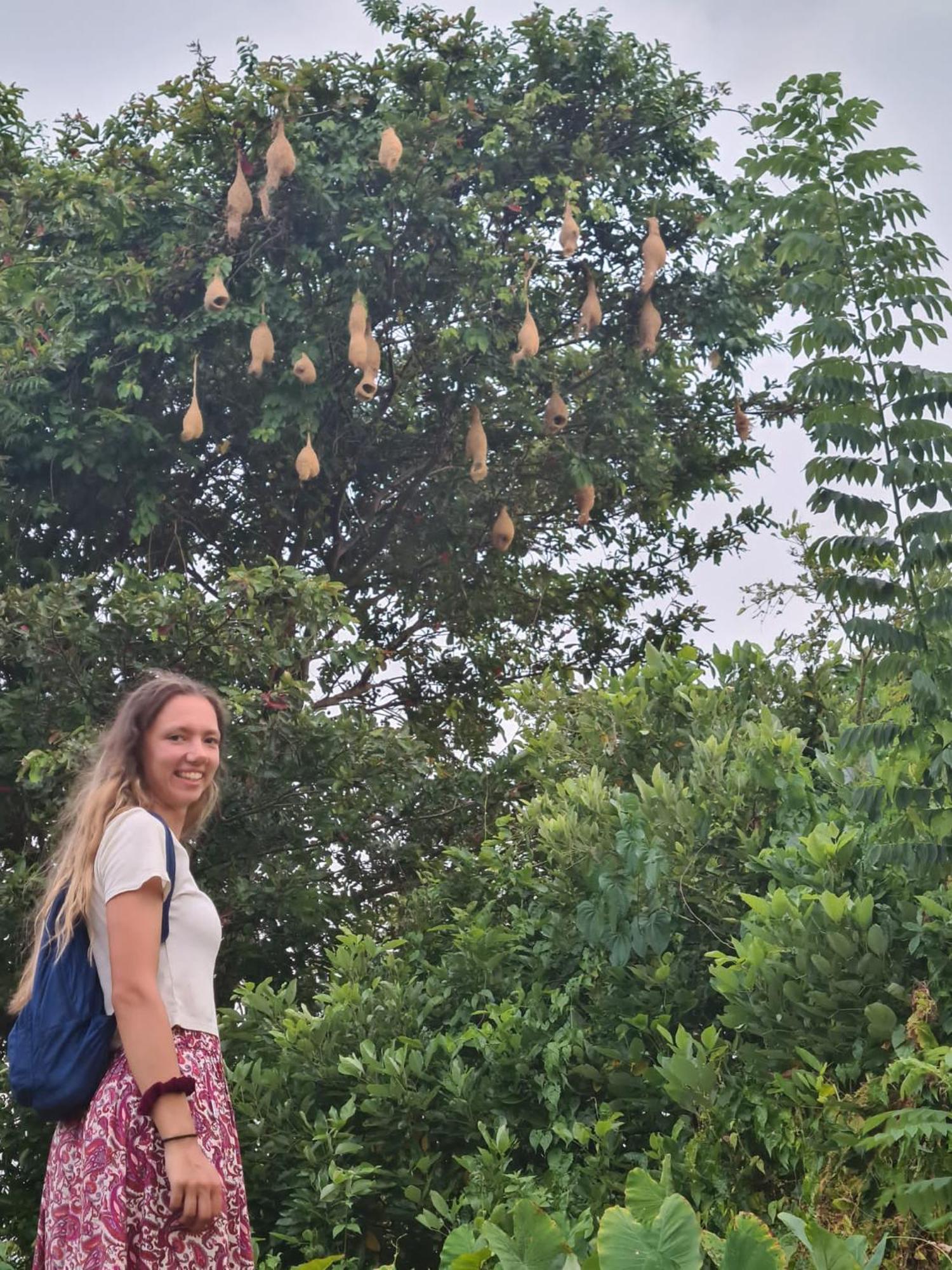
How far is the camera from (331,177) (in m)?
9.48

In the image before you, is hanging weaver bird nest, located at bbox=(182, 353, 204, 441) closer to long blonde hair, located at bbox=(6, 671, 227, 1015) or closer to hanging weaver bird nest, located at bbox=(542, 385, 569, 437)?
hanging weaver bird nest, located at bbox=(542, 385, 569, 437)

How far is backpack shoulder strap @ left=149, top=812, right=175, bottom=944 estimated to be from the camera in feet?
8.02

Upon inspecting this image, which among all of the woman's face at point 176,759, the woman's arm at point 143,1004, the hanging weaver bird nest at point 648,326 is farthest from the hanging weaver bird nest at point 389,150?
the woman's arm at point 143,1004

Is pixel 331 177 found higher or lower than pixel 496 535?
higher

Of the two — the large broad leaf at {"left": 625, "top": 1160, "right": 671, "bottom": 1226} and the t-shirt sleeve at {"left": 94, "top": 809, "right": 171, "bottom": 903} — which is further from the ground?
the t-shirt sleeve at {"left": 94, "top": 809, "right": 171, "bottom": 903}

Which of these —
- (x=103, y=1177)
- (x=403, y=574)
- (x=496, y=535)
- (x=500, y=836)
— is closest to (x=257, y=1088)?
(x=500, y=836)

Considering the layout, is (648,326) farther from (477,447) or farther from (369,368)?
(369,368)

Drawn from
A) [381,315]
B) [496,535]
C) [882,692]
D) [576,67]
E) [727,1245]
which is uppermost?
[576,67]

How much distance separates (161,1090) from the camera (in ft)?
7.52

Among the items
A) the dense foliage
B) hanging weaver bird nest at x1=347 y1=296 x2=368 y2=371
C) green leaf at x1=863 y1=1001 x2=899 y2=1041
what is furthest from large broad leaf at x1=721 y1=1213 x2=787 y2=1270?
hanging weaver bird nest at x1=347 y1=296 x2=368 y2=371

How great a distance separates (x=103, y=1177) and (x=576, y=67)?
31.3 ft

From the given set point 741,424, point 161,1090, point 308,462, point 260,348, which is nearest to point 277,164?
point 260,348

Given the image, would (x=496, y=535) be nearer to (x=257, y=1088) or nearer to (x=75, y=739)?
(x=75, y=739)

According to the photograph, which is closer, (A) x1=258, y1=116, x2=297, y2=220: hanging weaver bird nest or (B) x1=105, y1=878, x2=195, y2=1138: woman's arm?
(B) x1=105, y1=878, x2=195, y2=1138: woman's arm
